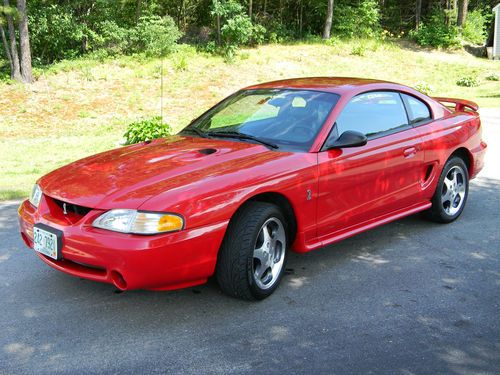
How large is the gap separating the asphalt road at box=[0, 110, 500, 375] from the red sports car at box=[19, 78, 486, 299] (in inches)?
11.6

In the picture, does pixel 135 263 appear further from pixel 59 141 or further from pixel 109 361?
pixel 59 141

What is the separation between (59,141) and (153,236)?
37.6 feet

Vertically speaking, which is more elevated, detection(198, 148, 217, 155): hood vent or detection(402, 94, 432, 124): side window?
detection(402, 94, 432, 124): side window

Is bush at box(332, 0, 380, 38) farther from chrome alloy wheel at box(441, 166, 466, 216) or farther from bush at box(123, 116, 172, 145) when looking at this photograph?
chrome alloy wheel at box(441, 166, 466, 216)

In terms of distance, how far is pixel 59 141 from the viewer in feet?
46.3

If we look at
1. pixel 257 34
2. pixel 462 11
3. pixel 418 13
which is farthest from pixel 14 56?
pixel 462 11

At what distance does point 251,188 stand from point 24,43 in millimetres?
18281

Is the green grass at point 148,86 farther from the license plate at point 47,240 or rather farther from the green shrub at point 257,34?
the license plate at point 47,240

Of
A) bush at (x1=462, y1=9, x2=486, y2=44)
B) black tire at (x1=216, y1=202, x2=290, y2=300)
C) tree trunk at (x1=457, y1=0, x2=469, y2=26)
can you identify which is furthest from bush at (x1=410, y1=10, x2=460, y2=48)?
black tire at (x1=216, y1=202, x2=290, y2=300)

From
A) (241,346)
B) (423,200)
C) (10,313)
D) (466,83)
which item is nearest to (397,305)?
(241,346)

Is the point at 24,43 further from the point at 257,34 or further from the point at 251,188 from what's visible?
the point at 251,188

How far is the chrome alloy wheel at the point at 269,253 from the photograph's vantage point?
4012 mm

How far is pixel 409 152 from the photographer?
5.06 metres

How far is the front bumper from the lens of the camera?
3445 mm
